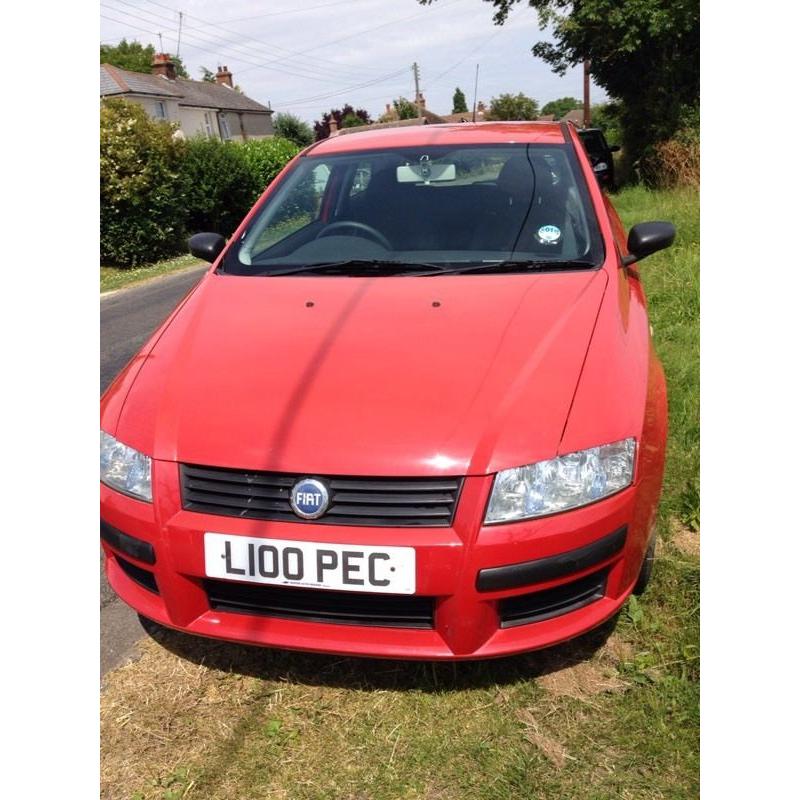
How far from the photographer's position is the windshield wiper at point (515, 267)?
2887 mm

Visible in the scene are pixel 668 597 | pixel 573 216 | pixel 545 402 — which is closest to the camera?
pixel 545 402

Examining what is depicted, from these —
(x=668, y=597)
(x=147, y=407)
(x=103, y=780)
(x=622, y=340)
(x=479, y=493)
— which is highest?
(x=622, y=340)

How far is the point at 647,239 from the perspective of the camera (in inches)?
124

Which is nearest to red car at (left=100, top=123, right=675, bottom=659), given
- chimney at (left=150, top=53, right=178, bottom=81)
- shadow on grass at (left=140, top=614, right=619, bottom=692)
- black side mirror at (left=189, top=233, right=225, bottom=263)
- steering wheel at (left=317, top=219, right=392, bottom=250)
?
shadow on grass at (left=140, top=614, right=619, bottom=692)

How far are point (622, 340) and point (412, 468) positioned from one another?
0.93m

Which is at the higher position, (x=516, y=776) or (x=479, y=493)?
(x=479, y=493)

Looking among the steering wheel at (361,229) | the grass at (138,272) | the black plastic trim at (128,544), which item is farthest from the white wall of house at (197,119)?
the black plastic trim at (128,544)

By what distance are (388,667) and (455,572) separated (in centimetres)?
68

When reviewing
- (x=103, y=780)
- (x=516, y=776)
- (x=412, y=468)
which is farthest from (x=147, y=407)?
(x=516, y=776)

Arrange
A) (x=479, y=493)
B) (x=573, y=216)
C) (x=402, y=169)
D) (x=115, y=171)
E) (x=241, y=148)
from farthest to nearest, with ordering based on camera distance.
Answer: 1. (x=241, y=148)
2. (x=115, y=171)
3. (x=402, y=169)
4. (x=573, y=216)
5. (x=479, y=493)

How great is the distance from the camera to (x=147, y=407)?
2320mm

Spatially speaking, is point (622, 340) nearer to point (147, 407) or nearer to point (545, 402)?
point (545, 402)

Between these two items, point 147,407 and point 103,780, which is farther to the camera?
point 147,407

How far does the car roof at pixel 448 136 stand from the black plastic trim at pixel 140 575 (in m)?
2.35
